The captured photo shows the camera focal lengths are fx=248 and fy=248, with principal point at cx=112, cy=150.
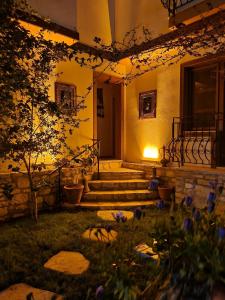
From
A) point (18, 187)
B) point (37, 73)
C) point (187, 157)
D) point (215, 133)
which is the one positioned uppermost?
point (37, 73)

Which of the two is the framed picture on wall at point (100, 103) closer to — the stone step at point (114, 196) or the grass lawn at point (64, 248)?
the stone step at point (114, 196)

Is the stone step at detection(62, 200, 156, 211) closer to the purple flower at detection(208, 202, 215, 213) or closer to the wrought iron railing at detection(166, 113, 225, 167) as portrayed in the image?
the wrought iron railing at detection(166, 113, 225, 167)

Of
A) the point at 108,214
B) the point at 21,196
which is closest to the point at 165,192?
the point at 108,214

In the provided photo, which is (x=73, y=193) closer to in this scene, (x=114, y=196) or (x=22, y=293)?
(x=114, y=196)

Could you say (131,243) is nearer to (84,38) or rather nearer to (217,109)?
(217,109)

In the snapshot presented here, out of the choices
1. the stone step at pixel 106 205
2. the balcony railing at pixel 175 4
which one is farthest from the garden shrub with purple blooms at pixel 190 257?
the balcony railing at pixel 175 4

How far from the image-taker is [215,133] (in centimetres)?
540

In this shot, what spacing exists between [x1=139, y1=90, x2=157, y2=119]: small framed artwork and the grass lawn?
3.07 m

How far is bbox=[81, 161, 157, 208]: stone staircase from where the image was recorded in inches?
222

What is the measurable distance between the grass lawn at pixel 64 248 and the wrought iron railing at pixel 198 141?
5.37 feet

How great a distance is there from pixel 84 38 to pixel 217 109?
12.8 ft

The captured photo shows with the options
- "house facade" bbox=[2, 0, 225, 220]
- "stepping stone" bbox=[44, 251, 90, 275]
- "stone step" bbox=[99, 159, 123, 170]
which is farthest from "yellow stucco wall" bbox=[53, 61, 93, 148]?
"stepping stone" bbox=[44, 251, 90, 275]

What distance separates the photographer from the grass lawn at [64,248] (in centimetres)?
241

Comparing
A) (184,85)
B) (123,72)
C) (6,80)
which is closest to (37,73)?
(6,80)
